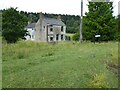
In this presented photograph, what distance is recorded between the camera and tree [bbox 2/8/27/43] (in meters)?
27.1

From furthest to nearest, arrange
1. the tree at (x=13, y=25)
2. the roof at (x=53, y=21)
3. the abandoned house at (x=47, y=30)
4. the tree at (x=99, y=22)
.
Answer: the roof at (x=53, y=21) → the abandoned house at (x=47, y=30) → the tree at (x=13, y=25) → the tree at (x=99, y=22)

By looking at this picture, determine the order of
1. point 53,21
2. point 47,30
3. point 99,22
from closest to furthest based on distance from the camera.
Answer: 1. point 99,22
2. point 47,30
3. point 53,21

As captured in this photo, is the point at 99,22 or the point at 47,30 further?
the point at 47,30

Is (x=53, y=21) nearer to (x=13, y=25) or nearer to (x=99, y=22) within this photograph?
(x=13, y=25)

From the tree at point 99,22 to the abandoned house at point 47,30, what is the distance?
1486 centimetres

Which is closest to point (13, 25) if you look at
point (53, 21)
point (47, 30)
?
point (47, 30)

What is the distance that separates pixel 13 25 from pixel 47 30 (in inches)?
629

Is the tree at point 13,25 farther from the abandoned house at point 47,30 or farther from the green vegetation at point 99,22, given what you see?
the abandoned house at point 47,30

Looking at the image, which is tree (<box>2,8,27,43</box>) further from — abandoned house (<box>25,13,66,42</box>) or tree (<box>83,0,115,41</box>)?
abandoned house (<box>25,13,66,42</box>)

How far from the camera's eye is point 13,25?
92.1 ft

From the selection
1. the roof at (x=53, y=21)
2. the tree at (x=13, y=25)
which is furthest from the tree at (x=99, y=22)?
the roof at (x=53, y=21)

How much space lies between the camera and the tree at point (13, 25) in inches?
1065

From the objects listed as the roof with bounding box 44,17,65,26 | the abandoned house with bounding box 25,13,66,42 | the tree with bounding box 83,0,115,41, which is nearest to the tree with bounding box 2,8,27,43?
the tree with bounding box 83,0,115,41

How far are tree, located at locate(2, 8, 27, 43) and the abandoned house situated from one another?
11.3m
